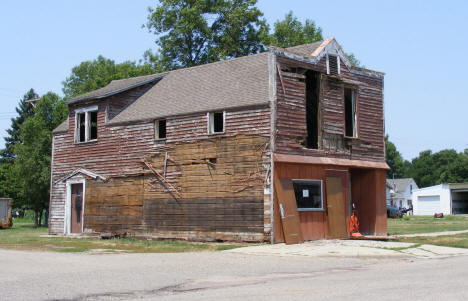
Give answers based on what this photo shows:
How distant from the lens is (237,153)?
74.5 ft

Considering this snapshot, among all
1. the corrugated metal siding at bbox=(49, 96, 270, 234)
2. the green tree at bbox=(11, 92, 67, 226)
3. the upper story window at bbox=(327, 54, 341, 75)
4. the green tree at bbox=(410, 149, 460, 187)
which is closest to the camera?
the corrugated metal siding at bbox=(49, 96, 270, 234)

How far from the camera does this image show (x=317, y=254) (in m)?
18.2

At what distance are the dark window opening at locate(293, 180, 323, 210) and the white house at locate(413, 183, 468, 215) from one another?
2096 inches

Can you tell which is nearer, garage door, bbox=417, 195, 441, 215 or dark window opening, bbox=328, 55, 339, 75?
dark window opening, bbox=328, 55, 339, 75

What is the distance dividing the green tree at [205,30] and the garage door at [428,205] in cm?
3896

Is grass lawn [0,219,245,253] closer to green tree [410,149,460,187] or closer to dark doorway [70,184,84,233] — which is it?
dark doorway [70,184,84,233]

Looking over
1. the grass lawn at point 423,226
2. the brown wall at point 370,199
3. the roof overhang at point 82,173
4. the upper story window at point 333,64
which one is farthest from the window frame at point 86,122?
the grass lawn at point 423,226

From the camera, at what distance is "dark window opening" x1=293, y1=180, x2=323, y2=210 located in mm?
22609

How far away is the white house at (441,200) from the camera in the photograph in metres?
72.8

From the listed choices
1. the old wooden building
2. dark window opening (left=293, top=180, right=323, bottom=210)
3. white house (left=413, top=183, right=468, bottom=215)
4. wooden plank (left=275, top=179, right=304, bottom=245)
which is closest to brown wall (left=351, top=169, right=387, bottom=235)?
the old wooden building

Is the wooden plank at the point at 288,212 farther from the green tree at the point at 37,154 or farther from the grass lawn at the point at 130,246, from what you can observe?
the green tree at the point at 37,154

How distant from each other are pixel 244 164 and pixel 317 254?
561 centimetres

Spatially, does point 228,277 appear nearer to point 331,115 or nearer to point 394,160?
point 331,115

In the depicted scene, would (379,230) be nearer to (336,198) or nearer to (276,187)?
(336,198)
